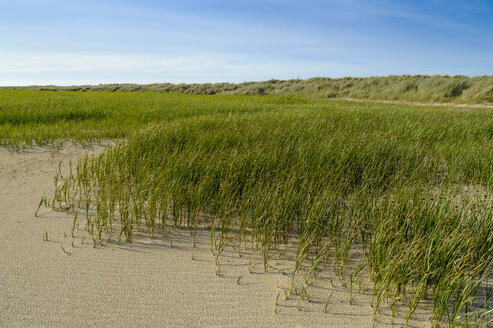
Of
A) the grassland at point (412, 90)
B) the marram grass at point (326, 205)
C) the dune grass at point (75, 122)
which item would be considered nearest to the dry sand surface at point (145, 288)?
the marram grass at point (326, 205)

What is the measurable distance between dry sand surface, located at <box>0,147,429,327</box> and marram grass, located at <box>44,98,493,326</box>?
5.5 inches

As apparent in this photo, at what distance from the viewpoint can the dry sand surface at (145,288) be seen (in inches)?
78.0

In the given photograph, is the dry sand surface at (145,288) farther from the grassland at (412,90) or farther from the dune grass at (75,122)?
the grassland at (412,90)

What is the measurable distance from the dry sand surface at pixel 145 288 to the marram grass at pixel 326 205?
140 millimetres

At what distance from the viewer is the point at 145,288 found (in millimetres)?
2268

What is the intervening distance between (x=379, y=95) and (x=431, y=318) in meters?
24.0

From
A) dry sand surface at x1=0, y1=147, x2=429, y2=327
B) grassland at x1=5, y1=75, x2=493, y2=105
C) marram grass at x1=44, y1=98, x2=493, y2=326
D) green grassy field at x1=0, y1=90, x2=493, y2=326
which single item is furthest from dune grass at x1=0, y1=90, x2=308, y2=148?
grassland at x1=5, y1=75, x2=493, y2=105

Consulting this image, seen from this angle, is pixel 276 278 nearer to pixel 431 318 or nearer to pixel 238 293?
pixel 238 293

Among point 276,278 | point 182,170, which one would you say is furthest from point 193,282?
point 182,170

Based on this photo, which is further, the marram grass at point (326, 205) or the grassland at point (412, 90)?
the grassland at point (412, 90)

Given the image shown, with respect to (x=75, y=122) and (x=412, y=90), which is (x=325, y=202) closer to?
(x=75, y=122)

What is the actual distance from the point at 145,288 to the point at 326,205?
1525 millimetres

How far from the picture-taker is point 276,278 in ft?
7.82

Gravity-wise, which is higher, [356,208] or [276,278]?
[356,208]
